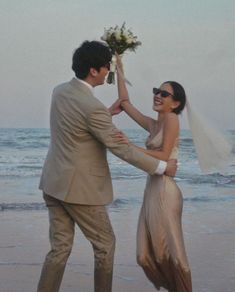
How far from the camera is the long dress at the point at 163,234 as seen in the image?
16.8ft

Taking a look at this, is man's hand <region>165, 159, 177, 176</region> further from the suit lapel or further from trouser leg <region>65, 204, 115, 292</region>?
the suit lapel

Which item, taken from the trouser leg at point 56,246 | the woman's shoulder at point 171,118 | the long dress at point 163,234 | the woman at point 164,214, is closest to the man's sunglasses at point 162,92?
the woman at point 164,214

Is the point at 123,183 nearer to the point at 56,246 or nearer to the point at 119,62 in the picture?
the point at 119,62

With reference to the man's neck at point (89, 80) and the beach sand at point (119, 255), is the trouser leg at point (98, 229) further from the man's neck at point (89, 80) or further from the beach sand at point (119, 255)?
the beach sand at point (119, 255)

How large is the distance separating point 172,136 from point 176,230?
65cm

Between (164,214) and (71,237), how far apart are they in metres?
0.67

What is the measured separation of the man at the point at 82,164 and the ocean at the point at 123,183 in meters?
1.18

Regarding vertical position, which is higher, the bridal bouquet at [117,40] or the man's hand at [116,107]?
the bridal bouquet at [117,40]

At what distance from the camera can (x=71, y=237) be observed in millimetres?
4957

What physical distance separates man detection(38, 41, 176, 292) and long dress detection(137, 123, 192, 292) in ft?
0.81

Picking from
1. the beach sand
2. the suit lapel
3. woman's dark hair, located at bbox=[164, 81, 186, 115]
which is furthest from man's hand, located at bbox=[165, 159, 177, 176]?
the beach sand

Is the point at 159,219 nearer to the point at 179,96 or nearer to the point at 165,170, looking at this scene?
the point at 165,170

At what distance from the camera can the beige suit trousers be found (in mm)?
4867

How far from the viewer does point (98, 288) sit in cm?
497
